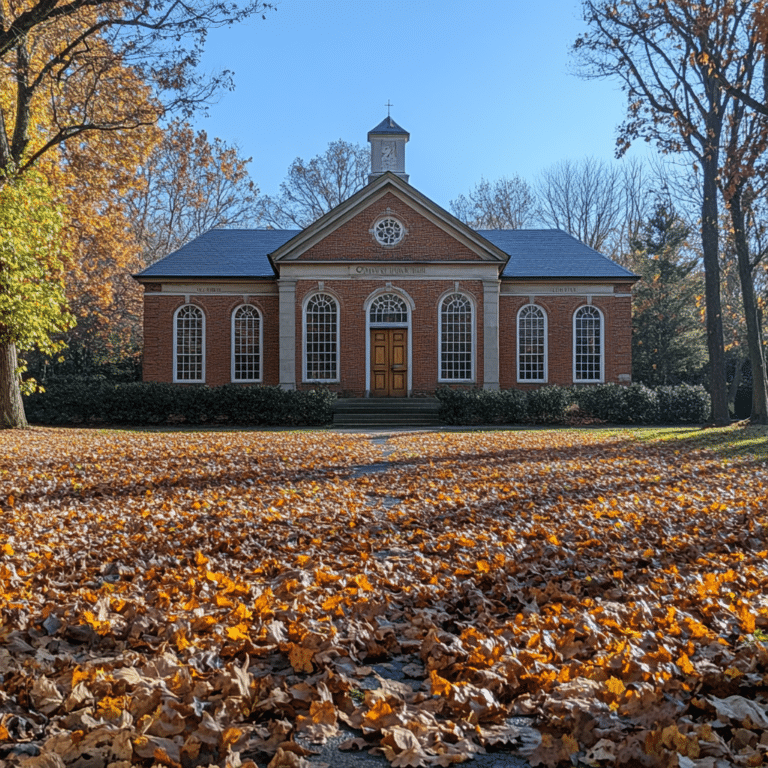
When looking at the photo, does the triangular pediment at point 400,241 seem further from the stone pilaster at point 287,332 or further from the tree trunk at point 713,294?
the tree trunk at point 713,294

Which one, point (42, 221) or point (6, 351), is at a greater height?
point (42, 221)

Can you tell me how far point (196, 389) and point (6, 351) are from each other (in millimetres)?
5555

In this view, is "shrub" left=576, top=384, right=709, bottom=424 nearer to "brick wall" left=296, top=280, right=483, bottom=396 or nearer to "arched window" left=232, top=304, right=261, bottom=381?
"brick wall" left=296, top=280, right=483, bottom=396

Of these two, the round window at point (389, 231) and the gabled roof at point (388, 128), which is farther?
the gabled roof at point (388, 128)

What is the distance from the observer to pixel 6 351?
16344 mm

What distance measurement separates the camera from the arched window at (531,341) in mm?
25312

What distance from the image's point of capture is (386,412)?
871 inches

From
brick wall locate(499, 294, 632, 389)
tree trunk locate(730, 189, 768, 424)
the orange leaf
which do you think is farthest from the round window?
the orange leaf

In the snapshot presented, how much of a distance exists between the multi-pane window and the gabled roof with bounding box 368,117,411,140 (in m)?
8.13

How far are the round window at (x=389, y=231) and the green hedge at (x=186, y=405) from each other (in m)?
6.54

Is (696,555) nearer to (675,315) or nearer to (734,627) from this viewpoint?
(734,627)

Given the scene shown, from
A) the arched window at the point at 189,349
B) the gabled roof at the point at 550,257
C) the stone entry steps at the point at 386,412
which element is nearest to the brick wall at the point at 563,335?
the gabled roof at the point at 550,257

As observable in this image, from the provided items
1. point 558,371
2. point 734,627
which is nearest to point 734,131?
point 558,371

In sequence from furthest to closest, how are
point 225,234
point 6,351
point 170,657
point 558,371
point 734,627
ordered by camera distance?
1. point 225,234
2. point 558,371
3. point 6,351
4. point 734,627
5. point 170,657
